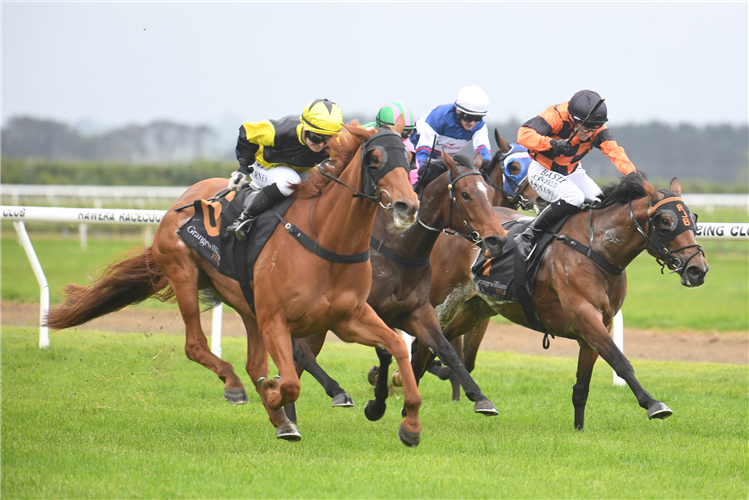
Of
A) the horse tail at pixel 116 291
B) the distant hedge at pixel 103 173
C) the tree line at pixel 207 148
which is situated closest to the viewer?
the horse tail at pixel 116 291

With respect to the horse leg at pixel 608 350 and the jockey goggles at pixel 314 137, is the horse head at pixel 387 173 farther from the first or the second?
the horse leg at pixel 608 350

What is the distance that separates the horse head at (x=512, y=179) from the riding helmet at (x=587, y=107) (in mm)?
1304

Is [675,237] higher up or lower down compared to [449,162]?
lower down

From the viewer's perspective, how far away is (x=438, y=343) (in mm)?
5203

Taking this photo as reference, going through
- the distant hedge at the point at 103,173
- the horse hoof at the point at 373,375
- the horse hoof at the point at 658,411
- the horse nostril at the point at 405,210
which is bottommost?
the distant hedge at the point at 103,173

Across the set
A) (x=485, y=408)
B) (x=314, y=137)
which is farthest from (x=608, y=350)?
(x=314, y=137)

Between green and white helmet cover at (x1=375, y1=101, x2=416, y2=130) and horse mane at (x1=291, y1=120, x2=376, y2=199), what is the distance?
58.5 inches

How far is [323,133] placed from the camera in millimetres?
4863

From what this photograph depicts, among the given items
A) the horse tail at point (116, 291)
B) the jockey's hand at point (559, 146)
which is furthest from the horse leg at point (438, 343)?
the horse tail at point (116, 291)

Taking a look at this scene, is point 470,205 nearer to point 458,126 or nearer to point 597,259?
point 597,259

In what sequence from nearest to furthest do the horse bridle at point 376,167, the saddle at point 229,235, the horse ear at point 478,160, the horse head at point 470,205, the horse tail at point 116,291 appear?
the horse bridle at point 376,167 < the saddle at point 229,235 < the horse head at point 470,205 < the horse tail at point 116,291 < the horse ear at point 478,160

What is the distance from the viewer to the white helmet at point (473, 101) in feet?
22.3

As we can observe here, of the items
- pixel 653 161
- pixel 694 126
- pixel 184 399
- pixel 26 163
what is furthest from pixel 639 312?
pixel 694 126

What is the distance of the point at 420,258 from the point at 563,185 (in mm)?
1359
